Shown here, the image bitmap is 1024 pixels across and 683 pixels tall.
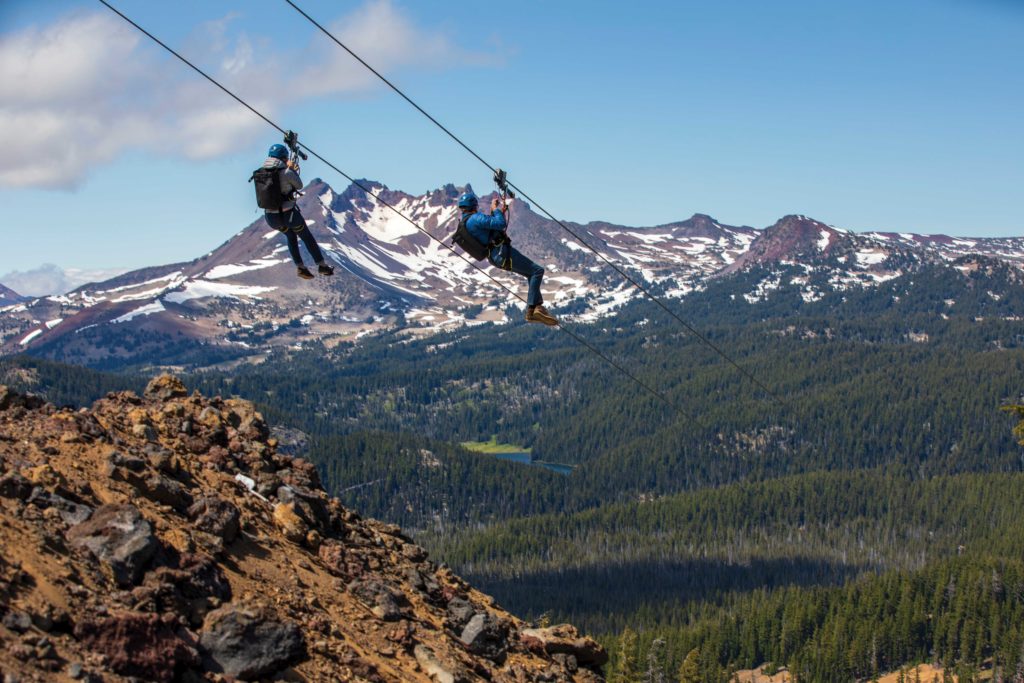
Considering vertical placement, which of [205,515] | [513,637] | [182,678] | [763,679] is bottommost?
→ [763,679]

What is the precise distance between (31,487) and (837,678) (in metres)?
130

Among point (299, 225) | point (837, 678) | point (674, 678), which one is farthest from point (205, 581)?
point (837, 678)

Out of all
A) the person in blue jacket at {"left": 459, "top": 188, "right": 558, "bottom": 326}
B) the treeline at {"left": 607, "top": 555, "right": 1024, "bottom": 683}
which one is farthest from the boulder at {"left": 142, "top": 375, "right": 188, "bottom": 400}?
the treeline at {"left": 607, "top": 555, "right": 1024, "bottom": 683}

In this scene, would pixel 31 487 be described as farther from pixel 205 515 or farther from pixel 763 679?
pixel 763 679

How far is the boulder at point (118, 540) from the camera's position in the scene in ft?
73.2

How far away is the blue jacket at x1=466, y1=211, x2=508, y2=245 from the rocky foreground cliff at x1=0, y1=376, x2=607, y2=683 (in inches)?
347

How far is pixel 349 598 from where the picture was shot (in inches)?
1101

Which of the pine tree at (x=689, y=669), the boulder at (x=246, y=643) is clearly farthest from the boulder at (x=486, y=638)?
the pine tree at (x=689, y=669)

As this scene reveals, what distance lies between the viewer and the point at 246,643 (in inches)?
883

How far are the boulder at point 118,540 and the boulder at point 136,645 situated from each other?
1.81 meters

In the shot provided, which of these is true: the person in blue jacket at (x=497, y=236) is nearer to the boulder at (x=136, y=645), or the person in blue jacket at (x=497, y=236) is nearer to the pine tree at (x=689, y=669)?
the boulder at (x=136, y=645)

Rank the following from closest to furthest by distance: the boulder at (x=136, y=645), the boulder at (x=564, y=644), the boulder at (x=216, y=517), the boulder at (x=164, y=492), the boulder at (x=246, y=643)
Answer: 1. the boulder at (x=136, y=645)
2. the boulder at (x=246, y=643)
3. the boulder at (x=216, y=517)
4. the boulder at (x=164, y=492)
5. the boulder at (x=564, y=644)

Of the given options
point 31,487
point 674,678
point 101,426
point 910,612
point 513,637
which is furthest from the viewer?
point 910,612

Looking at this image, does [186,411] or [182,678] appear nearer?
[182,678]
